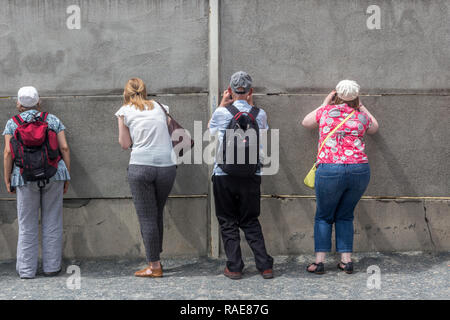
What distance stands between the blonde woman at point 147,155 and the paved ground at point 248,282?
1.32 ft

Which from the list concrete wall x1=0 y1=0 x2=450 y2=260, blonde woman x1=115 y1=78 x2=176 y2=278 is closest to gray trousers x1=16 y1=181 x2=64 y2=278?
concrete wall x1=0 y1=0 x2=450 y2=260

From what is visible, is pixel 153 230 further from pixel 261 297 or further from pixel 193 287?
pixel 261 297

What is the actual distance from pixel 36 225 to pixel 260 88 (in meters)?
2.47

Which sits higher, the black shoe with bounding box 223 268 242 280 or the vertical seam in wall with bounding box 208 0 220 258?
the vertical seam in wall with bounding box 208 0 220 258

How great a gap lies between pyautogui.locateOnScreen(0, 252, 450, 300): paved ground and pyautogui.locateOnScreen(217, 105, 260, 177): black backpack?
0.96 metres

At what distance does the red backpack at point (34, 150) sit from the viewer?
4129mm

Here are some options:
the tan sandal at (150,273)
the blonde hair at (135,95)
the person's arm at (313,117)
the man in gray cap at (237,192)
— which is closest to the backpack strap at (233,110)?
the man in gray cap at (237,192)

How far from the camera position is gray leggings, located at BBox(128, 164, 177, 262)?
4.02 m

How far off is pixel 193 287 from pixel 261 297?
619mm

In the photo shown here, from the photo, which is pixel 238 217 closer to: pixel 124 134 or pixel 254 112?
pixel 254 112

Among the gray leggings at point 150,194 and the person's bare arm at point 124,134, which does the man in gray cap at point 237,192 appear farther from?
the person's bare arm at point 124,134

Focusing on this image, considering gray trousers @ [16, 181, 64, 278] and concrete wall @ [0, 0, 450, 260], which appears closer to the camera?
gray trousers @ [16, 181, 64, 278]

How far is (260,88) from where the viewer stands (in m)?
4.75

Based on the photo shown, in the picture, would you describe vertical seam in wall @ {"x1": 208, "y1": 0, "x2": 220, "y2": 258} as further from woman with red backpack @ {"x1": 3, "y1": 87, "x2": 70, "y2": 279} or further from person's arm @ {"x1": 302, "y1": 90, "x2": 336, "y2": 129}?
woman with red backpack @ {"x1": 3, "y1": 87, "x2": 70, "y2": 279}
